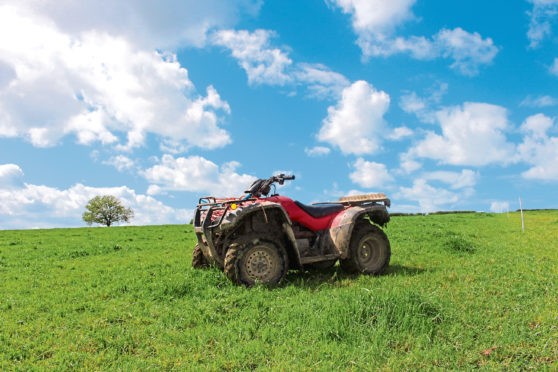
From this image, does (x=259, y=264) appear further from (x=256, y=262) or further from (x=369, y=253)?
(x=369, y=253)

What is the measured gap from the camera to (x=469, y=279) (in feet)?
25.9

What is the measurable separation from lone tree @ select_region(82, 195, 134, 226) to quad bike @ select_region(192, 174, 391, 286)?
51.3m

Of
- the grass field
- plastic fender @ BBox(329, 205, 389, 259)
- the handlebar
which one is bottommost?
the grass field

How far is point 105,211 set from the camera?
183ft

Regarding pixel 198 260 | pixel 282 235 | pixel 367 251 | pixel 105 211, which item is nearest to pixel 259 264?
pixel 282 235

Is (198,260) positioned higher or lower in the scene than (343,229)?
lower

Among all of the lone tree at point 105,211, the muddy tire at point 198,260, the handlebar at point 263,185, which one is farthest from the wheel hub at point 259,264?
the lone tree at point 105,211

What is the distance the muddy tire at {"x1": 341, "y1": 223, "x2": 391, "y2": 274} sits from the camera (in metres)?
8.60

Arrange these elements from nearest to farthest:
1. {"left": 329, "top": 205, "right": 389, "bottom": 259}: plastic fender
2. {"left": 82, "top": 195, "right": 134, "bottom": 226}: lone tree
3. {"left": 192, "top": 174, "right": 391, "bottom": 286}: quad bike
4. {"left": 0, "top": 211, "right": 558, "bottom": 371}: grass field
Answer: {"left": 0, "top": 211, "right": 558, "bottom": 371}: grass field → {"left": 192, "top": 174, "right": 391, "bottom": 286}: quad bike → {"left": 329, "top": 205, "right": 389, "bottom": 259}: plastic fender → {"left": 82, "top": 195, "right": 134, "bottom": 226}: lone tree

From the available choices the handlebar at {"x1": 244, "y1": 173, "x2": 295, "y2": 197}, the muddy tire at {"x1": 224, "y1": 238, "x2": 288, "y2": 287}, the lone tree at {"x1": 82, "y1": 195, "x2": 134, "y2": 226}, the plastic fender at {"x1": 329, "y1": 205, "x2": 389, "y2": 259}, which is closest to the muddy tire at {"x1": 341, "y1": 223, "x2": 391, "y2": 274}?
the plastic fender at {"x1": 329, "y1": 205, "x2": 389, "y2": 259}

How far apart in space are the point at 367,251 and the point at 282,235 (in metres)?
2.36

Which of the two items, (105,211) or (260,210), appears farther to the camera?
(105,211)

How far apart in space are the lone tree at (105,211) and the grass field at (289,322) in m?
50.0

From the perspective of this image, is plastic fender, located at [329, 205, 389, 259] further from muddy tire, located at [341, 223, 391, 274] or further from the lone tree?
the lone tree
